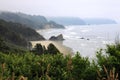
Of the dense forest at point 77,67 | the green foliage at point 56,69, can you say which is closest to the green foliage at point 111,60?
the dense forest at point 77,67

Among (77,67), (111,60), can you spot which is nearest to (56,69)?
(77,67)

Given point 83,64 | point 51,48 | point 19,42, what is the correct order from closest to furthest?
point 83,64 < point 51,48 < point 19,42

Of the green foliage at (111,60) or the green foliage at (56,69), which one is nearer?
the green foliage at (111,60)

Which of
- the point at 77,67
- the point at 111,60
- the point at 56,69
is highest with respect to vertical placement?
the point at 111,60

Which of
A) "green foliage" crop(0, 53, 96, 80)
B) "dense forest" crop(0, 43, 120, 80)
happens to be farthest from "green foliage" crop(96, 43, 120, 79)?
"green foliage" crop(0, 53, 96, 80)

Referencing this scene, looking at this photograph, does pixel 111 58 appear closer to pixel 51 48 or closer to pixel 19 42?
pixel 51 48

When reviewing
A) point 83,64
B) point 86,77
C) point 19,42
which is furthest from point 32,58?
point 19,42

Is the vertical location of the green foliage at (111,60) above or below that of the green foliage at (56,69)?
above

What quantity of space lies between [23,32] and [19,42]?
99.4 feet

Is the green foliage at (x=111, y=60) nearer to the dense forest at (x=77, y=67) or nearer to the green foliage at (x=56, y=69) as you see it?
the dense forest at (x=77, y=67)

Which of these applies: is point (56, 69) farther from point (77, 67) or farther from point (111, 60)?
point (111, 60)

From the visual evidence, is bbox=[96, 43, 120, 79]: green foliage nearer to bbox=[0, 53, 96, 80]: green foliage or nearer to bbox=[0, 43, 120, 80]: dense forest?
bbox=[0, 43, 120, 80]: dense forest

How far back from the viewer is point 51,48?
6919 cm

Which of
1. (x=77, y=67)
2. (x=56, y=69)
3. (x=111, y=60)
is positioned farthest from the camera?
(x=56, y=69)
